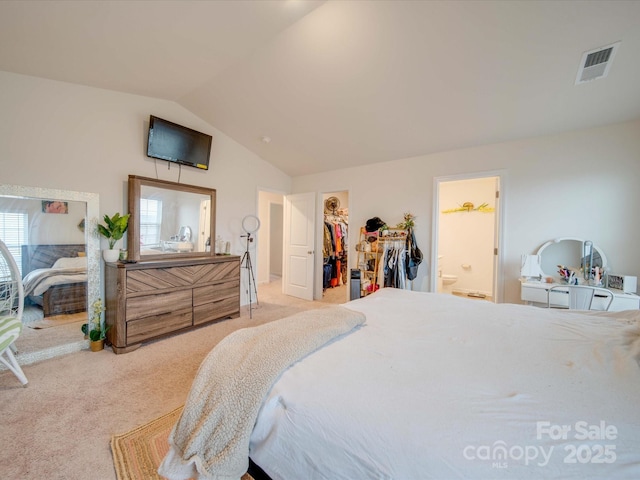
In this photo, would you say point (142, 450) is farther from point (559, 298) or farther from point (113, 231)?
point (559, 298)

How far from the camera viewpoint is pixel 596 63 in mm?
1896

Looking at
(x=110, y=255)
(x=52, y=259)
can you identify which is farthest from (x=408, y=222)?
(x=52, y=259)

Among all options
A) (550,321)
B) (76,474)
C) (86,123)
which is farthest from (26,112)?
(550,321)

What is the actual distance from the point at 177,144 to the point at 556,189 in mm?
4410

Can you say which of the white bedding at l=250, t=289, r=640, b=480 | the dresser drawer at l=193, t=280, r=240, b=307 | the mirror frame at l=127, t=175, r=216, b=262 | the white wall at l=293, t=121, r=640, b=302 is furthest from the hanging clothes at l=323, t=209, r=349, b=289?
the white bedding at l=250, t=289, r=640, b=480

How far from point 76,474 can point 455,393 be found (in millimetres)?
1816

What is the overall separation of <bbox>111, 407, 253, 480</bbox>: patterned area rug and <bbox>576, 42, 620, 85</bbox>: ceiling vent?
3.51m

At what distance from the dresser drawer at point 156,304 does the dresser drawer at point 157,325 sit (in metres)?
0.04

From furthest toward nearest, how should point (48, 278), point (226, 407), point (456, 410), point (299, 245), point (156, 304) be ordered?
point (299, 245), point (156, 304), point (48, 278), point (226, 407), point (456, 410)

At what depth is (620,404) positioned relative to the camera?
2.48ft

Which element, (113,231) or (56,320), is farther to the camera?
(113,231)

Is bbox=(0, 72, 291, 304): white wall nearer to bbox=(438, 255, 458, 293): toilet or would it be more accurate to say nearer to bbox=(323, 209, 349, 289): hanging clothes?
bbox=(323, 209, 349, 289): hanging clothes

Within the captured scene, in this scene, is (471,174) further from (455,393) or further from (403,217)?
(455,393)

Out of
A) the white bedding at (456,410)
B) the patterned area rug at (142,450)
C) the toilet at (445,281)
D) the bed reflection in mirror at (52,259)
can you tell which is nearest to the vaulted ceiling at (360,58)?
the bed reflection in mirror at (52,259)
